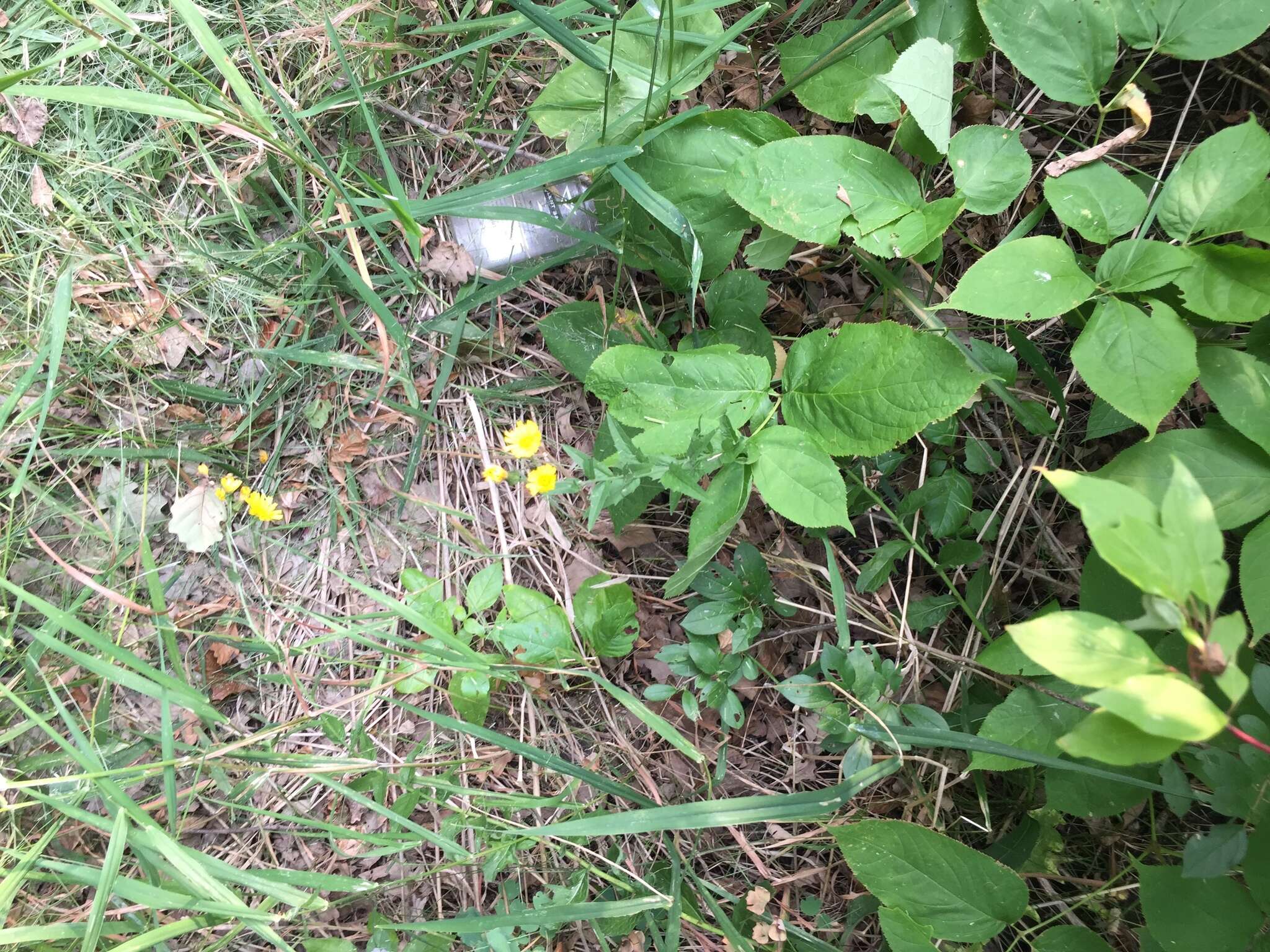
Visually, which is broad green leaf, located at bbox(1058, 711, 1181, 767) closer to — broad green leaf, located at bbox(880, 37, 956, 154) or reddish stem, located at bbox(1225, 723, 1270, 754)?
reddish stem, located at bbox(1225, 723, 1270, 754)

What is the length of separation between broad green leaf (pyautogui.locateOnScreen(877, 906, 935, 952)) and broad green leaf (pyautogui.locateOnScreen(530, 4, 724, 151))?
1770mm

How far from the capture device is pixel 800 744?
6.42ft

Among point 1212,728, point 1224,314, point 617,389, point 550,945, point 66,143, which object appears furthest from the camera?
point 66,143

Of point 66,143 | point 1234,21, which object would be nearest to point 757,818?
point 1234,21

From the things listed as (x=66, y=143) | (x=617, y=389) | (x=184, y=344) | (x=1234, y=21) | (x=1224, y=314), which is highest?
(x=1234, y=21)

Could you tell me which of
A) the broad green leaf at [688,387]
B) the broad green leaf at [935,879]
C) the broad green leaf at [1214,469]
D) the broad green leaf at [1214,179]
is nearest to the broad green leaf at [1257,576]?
the broad green leaf at [1214,469]

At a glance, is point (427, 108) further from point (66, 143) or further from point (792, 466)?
point (792, 466)

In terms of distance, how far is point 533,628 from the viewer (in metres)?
1.87

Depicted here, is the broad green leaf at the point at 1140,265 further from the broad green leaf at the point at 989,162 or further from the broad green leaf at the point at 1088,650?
the broad green leaf at the point at 1088,650

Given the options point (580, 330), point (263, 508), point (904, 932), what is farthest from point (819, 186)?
point (263, 508)

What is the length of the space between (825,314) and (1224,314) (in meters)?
0.89

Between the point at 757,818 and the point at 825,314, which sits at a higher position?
the point at 825,314

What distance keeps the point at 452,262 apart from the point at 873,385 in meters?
1.34

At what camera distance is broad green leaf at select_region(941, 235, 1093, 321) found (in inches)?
53.9
